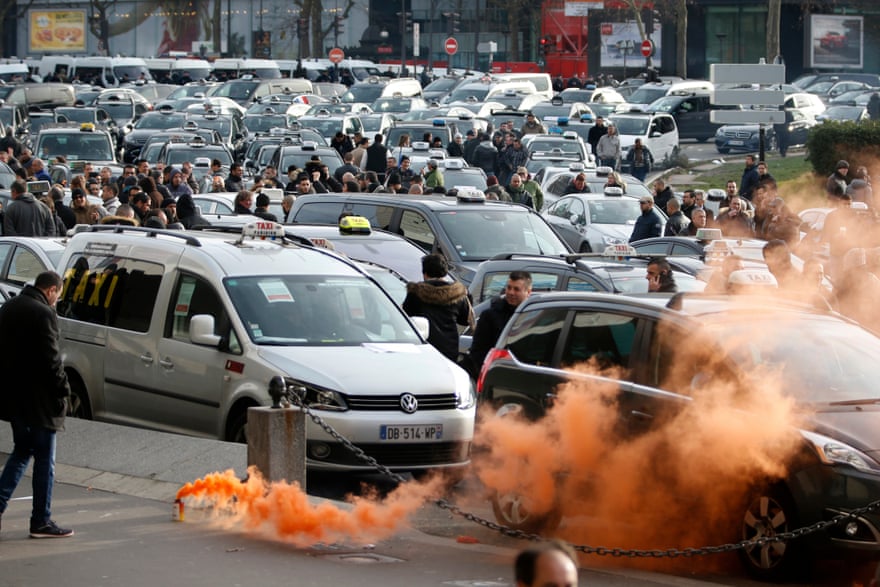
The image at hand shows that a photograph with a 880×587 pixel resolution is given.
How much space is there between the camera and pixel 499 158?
33594mm

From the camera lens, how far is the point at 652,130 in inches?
1686

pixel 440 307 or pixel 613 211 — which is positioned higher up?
pixel 613 211

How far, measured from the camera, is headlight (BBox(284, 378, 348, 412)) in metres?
10.7

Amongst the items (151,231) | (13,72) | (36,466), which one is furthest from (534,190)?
(13,72)

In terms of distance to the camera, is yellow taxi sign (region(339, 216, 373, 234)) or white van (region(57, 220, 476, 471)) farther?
yellow taxi sign (region(339, 216, 373, 234))

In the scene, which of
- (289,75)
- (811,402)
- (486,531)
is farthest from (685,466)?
(289,75)

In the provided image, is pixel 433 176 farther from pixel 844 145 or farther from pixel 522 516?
pixel 522 516

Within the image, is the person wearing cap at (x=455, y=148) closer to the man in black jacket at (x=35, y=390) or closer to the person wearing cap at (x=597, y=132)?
the person wearing cap at (x=597, y=132)

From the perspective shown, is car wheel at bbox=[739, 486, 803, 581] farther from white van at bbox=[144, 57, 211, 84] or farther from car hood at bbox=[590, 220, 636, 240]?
white van at bbox=[144, 57, 211, 84]

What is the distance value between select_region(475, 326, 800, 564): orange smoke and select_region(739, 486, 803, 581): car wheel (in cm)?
9

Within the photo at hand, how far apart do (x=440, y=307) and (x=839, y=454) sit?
5305mm

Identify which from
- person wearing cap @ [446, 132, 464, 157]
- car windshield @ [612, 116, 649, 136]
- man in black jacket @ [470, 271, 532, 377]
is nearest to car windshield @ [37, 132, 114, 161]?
person wearing cap @ [446, 132, 464, 157]

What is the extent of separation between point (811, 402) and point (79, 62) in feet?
205

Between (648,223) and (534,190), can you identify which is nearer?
(648,223)
